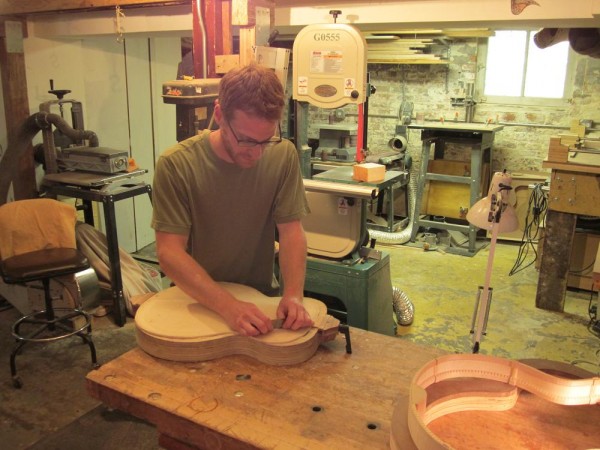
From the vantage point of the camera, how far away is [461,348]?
10.2 ft

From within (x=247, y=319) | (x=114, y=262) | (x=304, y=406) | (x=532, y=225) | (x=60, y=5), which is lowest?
(x=532, y=225)

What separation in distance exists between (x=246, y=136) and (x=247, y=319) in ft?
1.47

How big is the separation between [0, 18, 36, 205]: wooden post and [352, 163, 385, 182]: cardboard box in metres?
2.18

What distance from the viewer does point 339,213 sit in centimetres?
273

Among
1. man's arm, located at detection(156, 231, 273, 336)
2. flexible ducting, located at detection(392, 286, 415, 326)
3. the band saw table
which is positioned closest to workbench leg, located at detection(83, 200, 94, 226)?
the band saw table

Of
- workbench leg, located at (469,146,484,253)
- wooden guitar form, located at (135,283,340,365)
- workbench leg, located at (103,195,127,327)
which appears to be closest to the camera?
wooden guitar form, located at (135,283,340,365)

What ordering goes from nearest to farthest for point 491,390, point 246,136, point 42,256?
point 491,390 → point 246,136 → point 42,256

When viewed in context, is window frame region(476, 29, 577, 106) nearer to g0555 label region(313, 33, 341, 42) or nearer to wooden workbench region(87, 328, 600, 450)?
g0555 label region(313, 33, 341, 42)

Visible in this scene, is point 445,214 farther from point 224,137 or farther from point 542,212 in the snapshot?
point 224,137

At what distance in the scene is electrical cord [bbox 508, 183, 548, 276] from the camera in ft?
14.4

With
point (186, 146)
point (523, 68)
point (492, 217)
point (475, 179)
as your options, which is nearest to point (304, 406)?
point (186, 146)

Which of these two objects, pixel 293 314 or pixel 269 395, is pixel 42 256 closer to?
pixel 293 314

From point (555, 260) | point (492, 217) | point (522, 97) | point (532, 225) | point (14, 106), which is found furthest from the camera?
point (522, 97)

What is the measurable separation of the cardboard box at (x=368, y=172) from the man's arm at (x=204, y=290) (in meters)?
1.35
